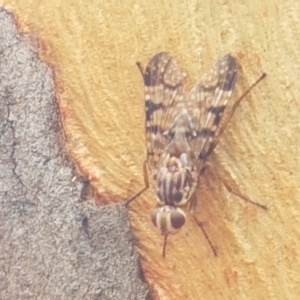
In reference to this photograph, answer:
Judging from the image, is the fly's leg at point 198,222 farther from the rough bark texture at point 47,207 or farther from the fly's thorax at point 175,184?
the rough bark texture at point 47,207

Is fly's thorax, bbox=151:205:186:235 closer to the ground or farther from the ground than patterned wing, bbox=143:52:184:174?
closer to the ground

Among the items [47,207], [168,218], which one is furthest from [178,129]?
[47,207]

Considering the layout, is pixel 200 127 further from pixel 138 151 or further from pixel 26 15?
pixel 26 15

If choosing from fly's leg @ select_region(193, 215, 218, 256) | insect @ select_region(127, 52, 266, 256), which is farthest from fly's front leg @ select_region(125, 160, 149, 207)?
fly's leg @ select_region(193, 215, 218, 256)

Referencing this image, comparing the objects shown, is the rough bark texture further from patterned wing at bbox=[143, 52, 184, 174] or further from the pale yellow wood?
patterned wing at bbox=[143, 52, 184, 174]

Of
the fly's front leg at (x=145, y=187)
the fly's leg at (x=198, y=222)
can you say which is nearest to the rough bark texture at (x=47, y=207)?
the fly's front leg at (x=145, y=187)

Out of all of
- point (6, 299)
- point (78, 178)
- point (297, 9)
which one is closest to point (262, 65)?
point (297, 9)
